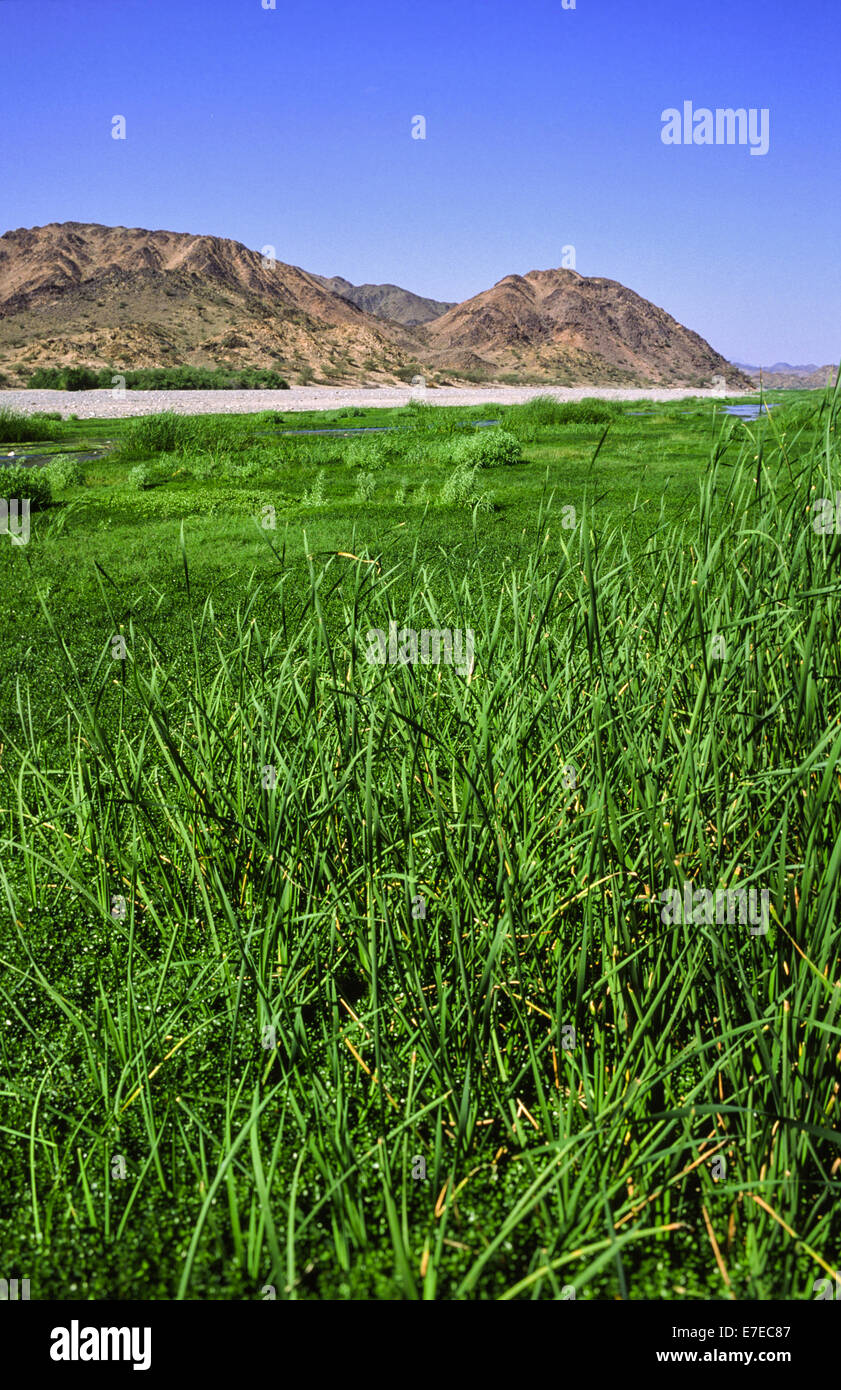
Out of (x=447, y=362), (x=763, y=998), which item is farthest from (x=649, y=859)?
(x=447, y=362)

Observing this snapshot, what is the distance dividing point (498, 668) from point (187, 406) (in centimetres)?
3538

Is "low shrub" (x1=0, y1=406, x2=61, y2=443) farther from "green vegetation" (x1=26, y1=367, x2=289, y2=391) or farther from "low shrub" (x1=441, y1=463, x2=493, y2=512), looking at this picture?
"green vegetation" (x1=26, y1=367, x2=289, y2=391)

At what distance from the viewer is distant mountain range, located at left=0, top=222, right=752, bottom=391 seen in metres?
69.7

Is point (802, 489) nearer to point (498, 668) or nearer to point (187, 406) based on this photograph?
point (498, 668)

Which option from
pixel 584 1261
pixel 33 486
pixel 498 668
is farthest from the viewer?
pixel 33 486

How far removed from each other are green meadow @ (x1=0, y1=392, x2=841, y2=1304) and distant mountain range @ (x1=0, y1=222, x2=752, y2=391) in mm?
51992

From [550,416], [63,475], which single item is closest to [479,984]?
[63,475]

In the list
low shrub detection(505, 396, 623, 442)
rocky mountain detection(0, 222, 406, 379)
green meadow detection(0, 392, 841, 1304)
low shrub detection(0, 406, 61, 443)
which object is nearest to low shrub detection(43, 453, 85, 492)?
→ low shrub detection(0, 406, 61, 443)

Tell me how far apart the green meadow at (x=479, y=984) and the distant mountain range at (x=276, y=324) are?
5199 cm

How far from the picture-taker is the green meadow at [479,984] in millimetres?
1247

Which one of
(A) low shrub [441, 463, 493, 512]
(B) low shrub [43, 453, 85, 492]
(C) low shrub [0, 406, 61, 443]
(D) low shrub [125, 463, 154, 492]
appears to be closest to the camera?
(A) low shrub [441, 463, 493, 512]

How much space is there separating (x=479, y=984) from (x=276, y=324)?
8910 cm
